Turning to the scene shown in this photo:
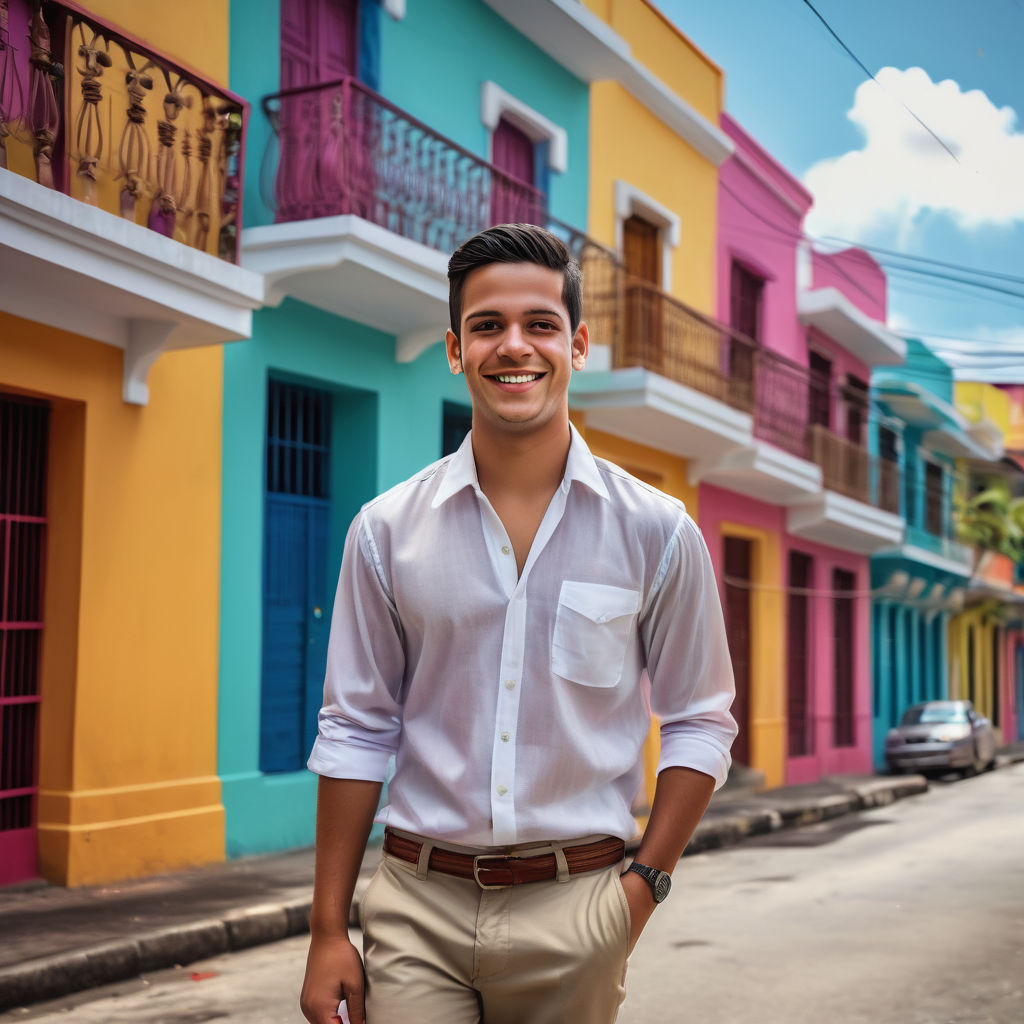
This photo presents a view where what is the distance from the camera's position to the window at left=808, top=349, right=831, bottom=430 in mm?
20609

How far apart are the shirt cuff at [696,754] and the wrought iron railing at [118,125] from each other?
586 centimetres

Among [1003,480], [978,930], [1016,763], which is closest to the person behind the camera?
[978,930]

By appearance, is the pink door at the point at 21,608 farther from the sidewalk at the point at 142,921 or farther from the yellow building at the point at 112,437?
the sidewalk at the point at 142,921

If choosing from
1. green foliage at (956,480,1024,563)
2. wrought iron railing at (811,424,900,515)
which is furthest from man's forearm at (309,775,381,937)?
green foliage at (956,480,1024,563)

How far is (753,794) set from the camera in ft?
53.9

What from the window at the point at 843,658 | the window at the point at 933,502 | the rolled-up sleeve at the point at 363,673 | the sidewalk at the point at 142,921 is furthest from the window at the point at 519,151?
the window at the point at 933,502

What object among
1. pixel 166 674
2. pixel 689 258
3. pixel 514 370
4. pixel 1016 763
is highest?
pixel 689 258

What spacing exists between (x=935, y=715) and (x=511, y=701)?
21.1 m

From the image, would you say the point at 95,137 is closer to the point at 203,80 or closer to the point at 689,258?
the point at 203,80

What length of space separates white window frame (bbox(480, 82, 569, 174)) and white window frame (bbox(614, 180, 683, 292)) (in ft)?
3.94

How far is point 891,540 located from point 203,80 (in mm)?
16197

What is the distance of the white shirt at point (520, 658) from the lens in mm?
2080

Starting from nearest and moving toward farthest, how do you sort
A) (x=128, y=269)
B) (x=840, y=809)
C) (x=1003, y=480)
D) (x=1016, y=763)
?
(x=128, y=269) → (x=840, y=809) → (x=1016, y=763) → (x=1003, y=480)

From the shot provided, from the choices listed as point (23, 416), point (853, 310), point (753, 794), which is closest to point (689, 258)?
point (853, 310)
